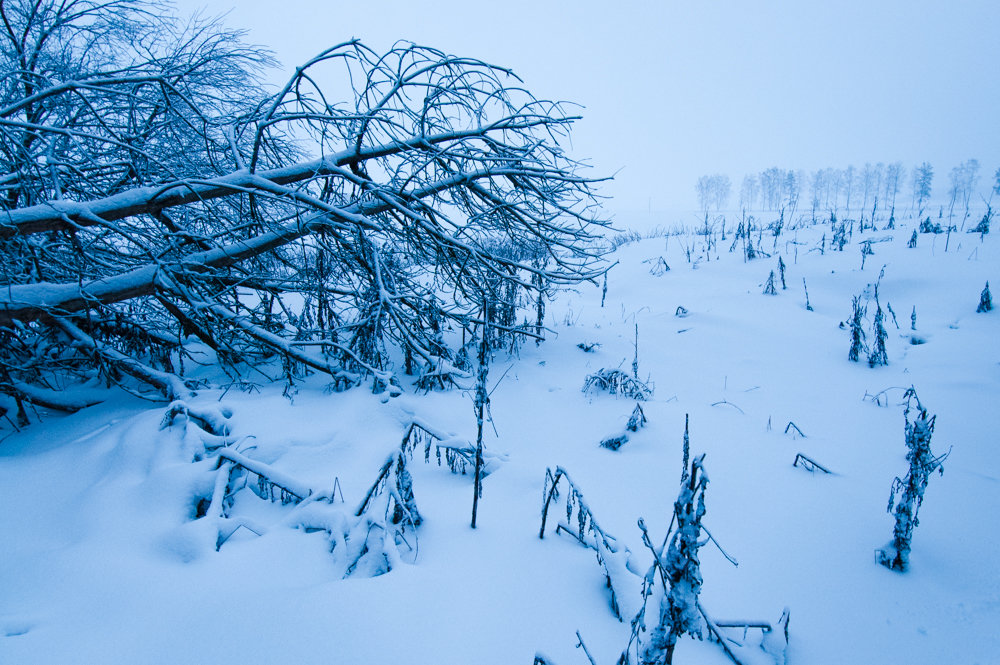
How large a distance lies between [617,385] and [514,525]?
1987 mm

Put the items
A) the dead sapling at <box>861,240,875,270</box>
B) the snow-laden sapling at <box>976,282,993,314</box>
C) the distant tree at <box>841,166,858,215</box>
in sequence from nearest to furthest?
the snow-laden sapling at <box>976,282,993,314</box>, the dead sapling at <box>861,240,875,270</box>, the distant tree at <box>841,166,858,215</box>

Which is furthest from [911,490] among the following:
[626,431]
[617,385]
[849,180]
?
[849,180]

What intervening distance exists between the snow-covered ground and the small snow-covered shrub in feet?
0.46

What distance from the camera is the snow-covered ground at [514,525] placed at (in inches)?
55.4

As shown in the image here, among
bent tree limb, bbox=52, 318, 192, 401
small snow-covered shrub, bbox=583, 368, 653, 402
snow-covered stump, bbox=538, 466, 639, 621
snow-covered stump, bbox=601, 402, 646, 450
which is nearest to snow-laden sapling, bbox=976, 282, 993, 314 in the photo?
small snow-covered shrub, bbox=583, 368, 653, 402

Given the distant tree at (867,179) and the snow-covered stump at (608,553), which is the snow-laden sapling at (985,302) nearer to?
the snow-covered stump at (608,553)

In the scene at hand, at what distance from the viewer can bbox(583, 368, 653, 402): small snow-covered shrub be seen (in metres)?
3.68

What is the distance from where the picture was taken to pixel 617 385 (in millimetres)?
3734

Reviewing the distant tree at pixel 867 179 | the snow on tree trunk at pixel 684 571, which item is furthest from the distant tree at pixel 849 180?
the snow on tree trunk at pixel 684 571

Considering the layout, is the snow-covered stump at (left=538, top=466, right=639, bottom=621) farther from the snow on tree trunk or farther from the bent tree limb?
the bent tree limb

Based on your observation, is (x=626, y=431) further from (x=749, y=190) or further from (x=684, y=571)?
(x=749, y=190)

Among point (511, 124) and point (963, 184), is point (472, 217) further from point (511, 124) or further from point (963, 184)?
point (963, 184)

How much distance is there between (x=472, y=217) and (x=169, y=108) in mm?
2499

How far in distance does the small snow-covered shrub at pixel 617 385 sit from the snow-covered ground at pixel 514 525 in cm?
14
